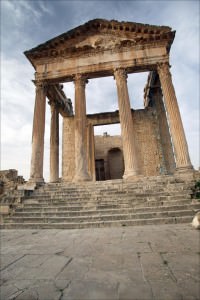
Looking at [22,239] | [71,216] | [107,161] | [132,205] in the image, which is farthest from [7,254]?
[107,161]

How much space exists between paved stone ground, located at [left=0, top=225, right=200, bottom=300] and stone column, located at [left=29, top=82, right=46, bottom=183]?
637 cm

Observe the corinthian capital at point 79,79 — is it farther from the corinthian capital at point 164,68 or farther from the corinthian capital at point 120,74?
the corinthian capital at point 164,68

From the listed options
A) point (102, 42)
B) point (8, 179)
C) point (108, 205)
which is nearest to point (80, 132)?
point (8, 179)

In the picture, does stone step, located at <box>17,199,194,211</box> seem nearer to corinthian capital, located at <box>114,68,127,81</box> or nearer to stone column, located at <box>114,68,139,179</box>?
stone column, located at <box>114,68,139,179</box>

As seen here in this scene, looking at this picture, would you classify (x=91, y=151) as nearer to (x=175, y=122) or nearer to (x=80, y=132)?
→ (x=80, y=132)

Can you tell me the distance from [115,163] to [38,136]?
32.2ft

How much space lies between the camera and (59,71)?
38.2 feet

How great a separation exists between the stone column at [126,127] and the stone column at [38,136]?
4.85 m

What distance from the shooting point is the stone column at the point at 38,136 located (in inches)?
394

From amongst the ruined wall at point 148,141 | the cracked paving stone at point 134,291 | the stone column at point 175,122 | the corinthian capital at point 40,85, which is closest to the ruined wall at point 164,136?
the ruined wall at point 148,141

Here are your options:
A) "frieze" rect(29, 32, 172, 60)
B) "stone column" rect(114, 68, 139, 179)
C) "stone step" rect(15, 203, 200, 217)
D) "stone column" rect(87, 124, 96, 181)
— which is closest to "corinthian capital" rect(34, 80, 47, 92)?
"frieze" rect(29, 32, 172, 60)

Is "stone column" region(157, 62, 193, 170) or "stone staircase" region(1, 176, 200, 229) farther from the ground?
"stone column" region(157, 62, 193, 170)

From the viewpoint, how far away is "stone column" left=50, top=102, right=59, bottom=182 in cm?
1328

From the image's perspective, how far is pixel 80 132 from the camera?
1051cm
